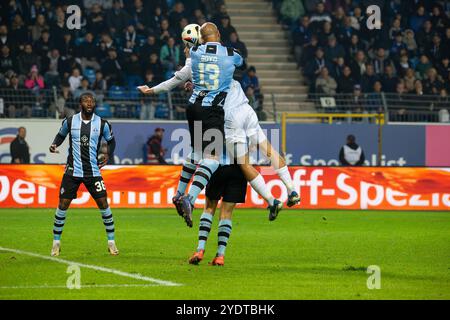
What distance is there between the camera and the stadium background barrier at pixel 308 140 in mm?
27016

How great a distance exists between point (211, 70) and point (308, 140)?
1654cm

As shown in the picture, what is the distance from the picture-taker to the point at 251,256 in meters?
14.2

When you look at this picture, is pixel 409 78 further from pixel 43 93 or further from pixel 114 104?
pixel 43 93

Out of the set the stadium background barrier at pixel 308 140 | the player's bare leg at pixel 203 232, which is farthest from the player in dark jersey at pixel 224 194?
the stadium background barrier at pixel 308 140

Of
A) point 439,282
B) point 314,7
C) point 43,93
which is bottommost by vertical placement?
point 439,282

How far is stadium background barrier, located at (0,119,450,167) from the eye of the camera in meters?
27.0

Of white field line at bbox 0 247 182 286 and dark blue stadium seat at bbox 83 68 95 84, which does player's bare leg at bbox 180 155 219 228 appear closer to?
white field line at bbox 0 247 182 286

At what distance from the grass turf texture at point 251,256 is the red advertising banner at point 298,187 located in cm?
101

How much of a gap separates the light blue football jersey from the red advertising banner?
1089 cm

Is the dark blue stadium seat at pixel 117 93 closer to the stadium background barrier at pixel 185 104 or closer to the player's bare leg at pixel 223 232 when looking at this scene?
the stadium background barrier at pixel 185 104
